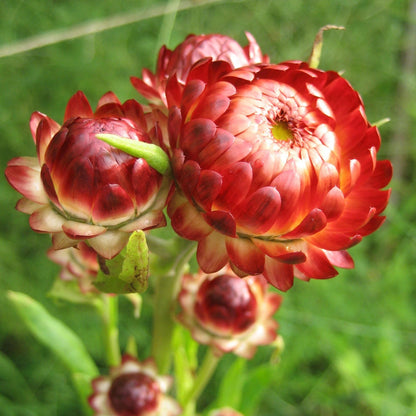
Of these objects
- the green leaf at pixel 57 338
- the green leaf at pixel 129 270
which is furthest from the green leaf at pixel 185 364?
the green leaf at pixel 129 270

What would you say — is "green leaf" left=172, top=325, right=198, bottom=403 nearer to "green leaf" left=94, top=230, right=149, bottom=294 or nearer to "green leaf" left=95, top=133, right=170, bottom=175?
"green leaf" left=94, top=230, right=149, bottom=294

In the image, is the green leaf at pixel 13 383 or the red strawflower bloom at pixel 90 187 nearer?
the red strawflower bloom at pixel 90 187

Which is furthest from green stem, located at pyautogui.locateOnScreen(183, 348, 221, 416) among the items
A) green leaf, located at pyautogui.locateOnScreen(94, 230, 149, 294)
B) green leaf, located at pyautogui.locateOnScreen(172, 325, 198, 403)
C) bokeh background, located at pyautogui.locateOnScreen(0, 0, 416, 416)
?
bokeh background, located at pyautogui.locateOnScreen(0, 0, 416, 416)

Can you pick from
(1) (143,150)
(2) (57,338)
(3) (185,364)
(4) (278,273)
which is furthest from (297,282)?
(1) (143,150)

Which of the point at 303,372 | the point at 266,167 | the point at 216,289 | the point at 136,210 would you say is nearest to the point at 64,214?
the point at 136,210

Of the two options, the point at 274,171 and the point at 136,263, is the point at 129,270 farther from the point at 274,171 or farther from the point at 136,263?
the point at 274,171

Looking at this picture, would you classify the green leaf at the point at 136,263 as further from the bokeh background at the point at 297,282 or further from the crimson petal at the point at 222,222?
the bokeh background at the point at 297,282
